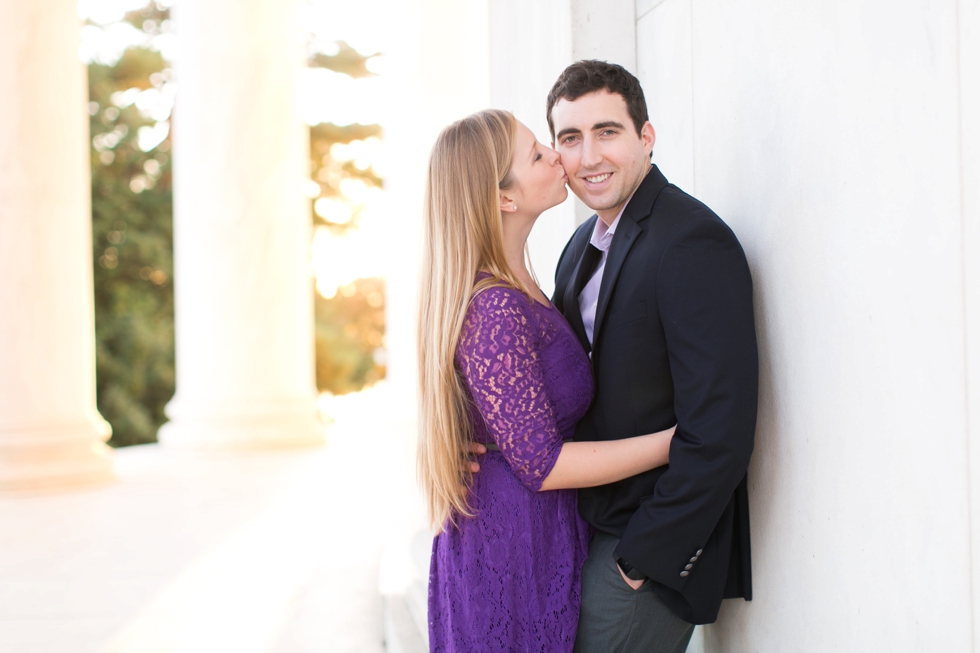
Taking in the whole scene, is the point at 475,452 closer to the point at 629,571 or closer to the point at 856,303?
the point at 629,571

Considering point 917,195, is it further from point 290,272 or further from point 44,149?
point 290,272

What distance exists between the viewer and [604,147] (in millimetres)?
25891

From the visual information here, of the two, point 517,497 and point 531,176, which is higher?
point 531,176

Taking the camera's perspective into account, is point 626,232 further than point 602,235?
No

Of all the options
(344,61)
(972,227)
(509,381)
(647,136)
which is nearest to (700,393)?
(509,381)

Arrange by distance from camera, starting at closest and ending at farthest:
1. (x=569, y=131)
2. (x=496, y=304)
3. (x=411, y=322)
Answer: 1. (x=496, y=304)
2. (x=569, y=131)
3. (x=411, y=322)

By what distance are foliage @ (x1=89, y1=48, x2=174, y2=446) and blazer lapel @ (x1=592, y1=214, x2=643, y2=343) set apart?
159137mm

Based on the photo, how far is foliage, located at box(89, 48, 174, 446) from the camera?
168 meters

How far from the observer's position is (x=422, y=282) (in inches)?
986

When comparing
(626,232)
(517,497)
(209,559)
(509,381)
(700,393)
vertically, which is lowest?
(209,559)

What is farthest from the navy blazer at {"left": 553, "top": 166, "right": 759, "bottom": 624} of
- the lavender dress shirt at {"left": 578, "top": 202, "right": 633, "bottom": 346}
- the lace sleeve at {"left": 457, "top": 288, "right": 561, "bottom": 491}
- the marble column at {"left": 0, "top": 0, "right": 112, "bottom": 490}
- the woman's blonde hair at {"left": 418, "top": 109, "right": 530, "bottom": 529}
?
the marble column at {"left": 0, "top": 0, "right": 112, "bottom": 490}

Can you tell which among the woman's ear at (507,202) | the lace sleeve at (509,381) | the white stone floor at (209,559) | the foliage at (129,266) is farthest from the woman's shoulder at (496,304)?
the foliage at (129,266)

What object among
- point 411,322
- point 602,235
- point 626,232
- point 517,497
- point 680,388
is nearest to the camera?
point 680,388

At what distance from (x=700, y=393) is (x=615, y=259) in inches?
202
